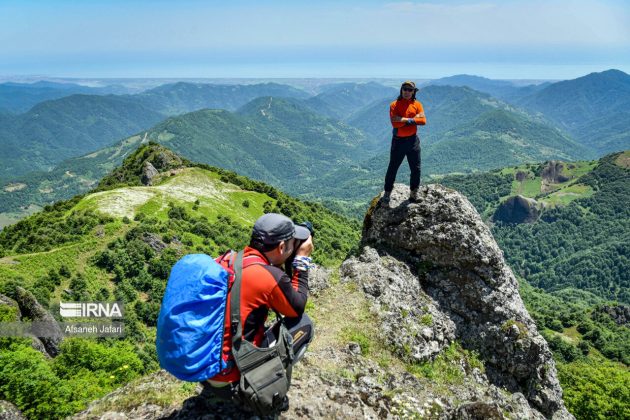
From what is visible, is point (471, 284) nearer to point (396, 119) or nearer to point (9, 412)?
point (396, 119)

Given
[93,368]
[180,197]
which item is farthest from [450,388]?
[180,197]

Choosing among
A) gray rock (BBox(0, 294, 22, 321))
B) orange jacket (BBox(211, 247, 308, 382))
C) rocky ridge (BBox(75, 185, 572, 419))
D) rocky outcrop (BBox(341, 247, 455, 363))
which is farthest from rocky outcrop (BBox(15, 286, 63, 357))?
orange jacket (BBox(211, 247, 308, 382))

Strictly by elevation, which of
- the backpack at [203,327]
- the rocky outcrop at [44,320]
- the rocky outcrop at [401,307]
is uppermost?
the backpack at [203,327]

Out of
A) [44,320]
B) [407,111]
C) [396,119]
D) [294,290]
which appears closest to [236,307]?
[294,290]

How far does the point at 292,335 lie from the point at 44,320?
89.0 ft

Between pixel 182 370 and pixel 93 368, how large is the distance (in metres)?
25.3

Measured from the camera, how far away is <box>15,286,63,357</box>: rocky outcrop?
26.0 m

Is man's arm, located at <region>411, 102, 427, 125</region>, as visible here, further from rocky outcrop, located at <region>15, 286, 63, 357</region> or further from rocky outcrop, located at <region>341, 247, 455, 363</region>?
rocky outcrop, located at <region>15, 286, 63, 357</region>

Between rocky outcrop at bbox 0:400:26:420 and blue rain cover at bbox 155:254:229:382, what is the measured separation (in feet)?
27.9

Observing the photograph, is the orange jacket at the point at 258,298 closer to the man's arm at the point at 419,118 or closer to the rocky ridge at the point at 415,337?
the rocky ridge at the point at 415,337

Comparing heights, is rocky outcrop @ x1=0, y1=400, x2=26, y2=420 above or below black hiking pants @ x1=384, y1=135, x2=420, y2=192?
below

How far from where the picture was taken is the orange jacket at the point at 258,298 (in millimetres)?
6973

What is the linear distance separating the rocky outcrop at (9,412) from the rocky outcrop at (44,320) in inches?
623

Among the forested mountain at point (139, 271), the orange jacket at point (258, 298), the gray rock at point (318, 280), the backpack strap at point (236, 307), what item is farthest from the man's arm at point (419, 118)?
the backpack strap at point (236, 307)
